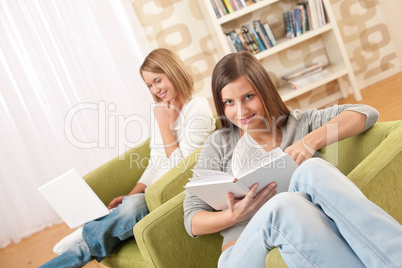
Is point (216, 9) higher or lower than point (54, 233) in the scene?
higher

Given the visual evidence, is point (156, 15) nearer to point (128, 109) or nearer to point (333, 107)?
point (128, 109)

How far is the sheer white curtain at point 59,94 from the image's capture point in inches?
147

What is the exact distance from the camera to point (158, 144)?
8.02 ft

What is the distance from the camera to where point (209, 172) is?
4.69 ft

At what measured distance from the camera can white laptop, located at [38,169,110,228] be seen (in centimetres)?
212

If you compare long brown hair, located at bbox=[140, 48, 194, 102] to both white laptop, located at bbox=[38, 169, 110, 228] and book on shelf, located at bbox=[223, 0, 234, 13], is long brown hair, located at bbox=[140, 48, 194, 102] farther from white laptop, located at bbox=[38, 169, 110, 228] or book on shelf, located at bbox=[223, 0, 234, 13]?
book on shelf, located at bbox=[223, 0, 234, 13]

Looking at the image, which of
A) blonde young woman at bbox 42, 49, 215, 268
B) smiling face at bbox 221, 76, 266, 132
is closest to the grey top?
smiling face at bbox 221, 76, 266, 132

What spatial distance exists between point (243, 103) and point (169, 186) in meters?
0.54

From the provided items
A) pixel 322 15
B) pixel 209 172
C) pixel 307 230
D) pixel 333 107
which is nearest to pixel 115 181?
pixel 209 172

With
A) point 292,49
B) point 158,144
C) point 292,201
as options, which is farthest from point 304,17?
point 292,201

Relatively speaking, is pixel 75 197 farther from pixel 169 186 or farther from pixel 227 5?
pixel 227 5

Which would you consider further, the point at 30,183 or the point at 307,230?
the point at 30,183

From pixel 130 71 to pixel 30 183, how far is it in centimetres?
131

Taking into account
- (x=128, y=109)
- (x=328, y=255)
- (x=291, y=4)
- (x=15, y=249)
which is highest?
(x=291, y=4)
